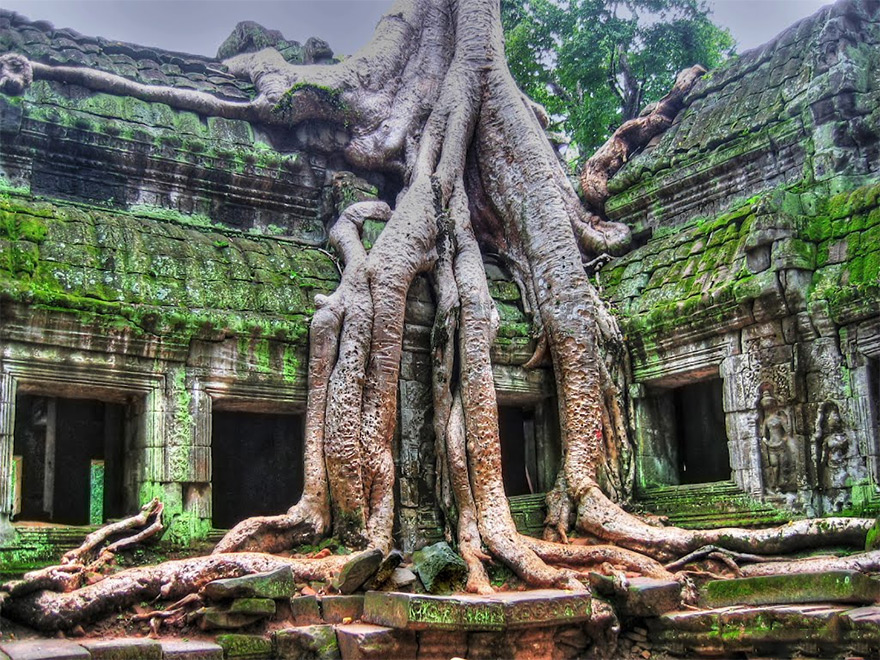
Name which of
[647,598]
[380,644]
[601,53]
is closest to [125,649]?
[380,644]

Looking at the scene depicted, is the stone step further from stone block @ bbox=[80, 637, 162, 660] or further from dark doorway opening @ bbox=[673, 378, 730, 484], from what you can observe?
stone block @ bbox=[80, 637, 162, 660]

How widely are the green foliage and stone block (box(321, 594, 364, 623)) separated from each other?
960cm

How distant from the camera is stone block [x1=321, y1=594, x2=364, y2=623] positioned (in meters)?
6.44

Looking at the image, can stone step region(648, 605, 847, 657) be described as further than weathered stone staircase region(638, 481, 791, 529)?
No

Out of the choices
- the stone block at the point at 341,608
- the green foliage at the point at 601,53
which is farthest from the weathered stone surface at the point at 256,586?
the green foliage at the point at 601,53

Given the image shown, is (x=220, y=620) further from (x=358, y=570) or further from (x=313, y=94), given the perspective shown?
(x=313, y=94)

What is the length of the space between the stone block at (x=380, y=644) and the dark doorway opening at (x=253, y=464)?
2.97 metres

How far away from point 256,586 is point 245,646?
350 mm

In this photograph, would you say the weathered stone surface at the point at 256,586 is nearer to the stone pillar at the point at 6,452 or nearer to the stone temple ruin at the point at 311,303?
the stone temple ruin at the point at 311,303

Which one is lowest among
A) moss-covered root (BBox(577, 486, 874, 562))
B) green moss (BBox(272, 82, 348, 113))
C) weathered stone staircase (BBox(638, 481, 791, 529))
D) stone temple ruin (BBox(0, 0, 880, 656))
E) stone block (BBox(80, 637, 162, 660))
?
stone block (BBox(80, 637, 162, 660))

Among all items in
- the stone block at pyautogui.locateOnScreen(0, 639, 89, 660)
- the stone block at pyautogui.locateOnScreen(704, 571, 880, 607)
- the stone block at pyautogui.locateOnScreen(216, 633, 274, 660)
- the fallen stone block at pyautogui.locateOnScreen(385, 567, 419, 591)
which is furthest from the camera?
the fallen stone block at pyautogui.locateOnScreen(385, 567, 419, 591)

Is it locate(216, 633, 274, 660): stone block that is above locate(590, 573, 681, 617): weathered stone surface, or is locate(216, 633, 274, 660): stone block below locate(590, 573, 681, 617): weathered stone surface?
below

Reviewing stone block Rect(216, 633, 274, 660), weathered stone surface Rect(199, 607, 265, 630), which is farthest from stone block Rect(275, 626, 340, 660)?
weathered stone surface Rect(199, 607, 265, 630)

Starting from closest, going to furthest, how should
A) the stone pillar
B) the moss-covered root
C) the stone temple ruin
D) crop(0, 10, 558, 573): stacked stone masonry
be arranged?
1. the stone pillar
2. the moss-covered root
3. crop(0, 10, 558, 573): stacked stone masonry
4. the stone temple ruin
